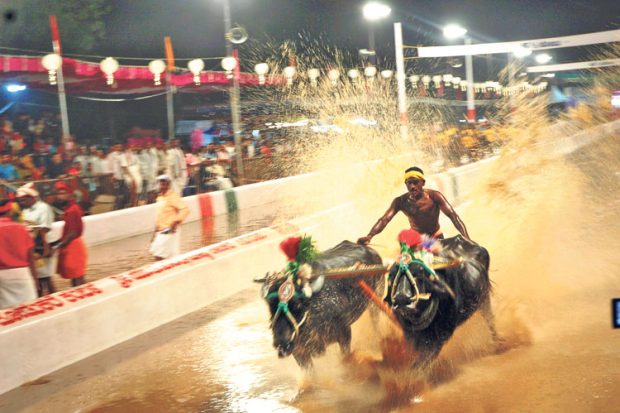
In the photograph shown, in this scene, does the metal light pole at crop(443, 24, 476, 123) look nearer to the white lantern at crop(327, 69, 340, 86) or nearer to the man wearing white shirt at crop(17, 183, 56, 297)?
the white lantern at crop(327, 69, 340, 86)

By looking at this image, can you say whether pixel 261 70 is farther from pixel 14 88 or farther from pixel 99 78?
pixel 14 88

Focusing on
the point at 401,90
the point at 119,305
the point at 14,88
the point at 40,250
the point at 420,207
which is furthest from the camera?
the point at 401,90

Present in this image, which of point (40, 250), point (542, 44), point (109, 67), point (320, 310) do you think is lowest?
point (320, 310)

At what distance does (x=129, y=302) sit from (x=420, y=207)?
11.7ft

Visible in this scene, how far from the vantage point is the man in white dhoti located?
1078cm

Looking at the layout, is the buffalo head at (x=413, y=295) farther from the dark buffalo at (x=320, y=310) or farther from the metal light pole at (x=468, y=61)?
the metal light pole at (x=468, y=61)

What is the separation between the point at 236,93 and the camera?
2309cm

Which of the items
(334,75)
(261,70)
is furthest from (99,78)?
(334,75)

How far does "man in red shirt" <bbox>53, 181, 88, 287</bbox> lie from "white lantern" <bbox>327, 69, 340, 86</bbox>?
20.8 meters

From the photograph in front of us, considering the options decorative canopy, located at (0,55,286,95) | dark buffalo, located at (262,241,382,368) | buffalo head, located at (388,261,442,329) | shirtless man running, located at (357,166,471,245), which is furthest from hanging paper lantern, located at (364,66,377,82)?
buffalo head, located at (388,261,442,329)

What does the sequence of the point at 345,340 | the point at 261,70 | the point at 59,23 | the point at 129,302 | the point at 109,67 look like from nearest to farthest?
1. the point at 345,340
2. the point at 129,302
3. the point at 109,67
4. the point at 261,70
5. the point at 59,23

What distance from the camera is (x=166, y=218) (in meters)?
10.8

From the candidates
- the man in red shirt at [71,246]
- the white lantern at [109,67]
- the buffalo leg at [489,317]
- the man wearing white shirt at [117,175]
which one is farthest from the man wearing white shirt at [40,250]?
the white lantern at [109,67]

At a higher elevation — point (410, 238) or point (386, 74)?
point (386, 74)
